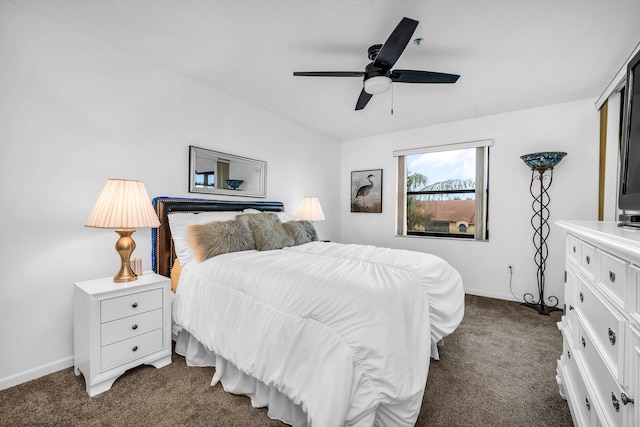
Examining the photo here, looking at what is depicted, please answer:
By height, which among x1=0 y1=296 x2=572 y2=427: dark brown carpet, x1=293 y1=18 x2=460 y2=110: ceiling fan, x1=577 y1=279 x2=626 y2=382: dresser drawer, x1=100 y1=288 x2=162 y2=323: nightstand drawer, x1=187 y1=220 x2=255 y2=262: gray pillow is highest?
x1=293 y1=18 x2=460 y2=110: ceiling fan

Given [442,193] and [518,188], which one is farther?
[442,193]

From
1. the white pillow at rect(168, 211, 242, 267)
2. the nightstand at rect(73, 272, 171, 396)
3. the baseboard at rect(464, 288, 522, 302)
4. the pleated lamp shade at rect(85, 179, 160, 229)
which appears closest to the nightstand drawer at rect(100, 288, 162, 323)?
the nightstand at rect(73, 272, 171, 396)

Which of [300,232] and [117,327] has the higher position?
[300,232]

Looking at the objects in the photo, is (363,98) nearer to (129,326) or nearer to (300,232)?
(300,232)

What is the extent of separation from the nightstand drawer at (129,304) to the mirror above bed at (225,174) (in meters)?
1.18

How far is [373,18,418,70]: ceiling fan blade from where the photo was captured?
1.55m

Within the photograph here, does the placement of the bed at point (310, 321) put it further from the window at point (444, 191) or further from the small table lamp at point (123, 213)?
the window at point (444, 191)

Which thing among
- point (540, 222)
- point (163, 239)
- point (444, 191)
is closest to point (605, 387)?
point (163, 239)

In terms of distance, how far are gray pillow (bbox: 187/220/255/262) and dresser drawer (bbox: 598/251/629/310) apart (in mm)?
2231

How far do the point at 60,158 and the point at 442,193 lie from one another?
4368mm

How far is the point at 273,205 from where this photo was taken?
362cm

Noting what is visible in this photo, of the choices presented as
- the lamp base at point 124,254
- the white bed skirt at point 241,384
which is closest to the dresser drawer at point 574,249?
the white bed skirt at point 241,384

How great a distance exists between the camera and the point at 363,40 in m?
2.14

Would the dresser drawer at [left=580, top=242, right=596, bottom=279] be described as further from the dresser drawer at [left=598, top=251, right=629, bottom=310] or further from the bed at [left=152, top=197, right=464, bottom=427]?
the bed at [left=152, top=197, right=464, bottom=427]
